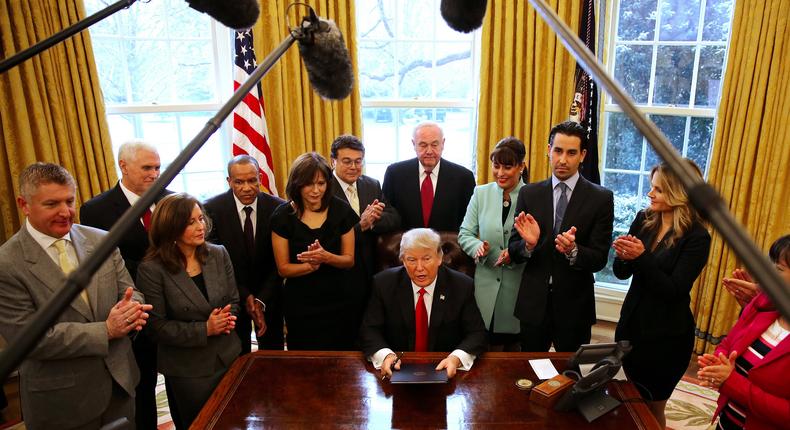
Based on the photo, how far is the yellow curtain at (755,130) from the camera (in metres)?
3.30

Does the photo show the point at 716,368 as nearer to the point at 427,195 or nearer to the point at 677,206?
the point at 677,206

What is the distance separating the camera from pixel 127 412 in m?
2.09

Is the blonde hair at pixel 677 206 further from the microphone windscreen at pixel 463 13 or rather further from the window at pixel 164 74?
the window at pixel 164 74

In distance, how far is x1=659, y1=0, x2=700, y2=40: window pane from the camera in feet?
12.3

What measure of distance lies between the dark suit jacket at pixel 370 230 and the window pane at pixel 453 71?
5.06ft

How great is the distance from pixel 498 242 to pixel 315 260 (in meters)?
0.97

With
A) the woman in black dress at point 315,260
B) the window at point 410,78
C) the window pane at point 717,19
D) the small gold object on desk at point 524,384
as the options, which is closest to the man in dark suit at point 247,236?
the woman in black dress at point 315,260

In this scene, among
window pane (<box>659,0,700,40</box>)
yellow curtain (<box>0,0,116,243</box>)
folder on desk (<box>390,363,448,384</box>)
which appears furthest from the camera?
window pane (<box>659,0,700,40</box>)

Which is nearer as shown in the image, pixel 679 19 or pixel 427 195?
pixel 427 195

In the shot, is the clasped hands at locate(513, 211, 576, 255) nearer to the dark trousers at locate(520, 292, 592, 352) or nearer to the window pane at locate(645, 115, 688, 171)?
the dark trousers at locate(520, 292, 592, 352)

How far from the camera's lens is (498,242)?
8.98ft

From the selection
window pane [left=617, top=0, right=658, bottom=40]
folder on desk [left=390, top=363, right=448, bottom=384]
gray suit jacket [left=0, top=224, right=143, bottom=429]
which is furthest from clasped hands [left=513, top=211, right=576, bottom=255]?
window pane [left=617, top=0, right=658, bottom=40]

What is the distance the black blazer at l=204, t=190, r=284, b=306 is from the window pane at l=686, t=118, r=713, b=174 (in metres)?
3.13

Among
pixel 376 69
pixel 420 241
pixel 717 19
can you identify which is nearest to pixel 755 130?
pixel 717 19
